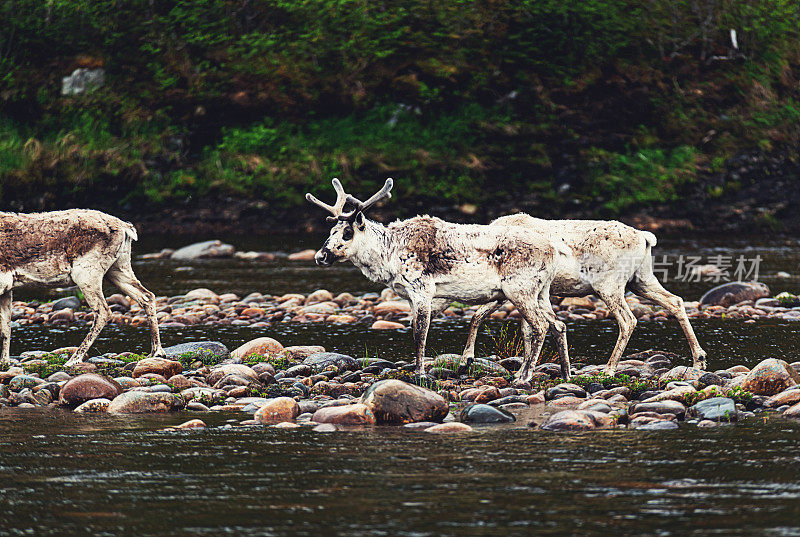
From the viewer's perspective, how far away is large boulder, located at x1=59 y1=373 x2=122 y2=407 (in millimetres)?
10250

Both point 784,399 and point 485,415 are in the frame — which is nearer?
point 485,415

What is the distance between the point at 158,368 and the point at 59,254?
2702 mm

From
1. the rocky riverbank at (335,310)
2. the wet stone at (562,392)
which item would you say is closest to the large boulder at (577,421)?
the wet stone at (562,392)

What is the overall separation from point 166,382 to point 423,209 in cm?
2058

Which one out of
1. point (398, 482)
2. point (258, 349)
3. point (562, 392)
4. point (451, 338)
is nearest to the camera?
point (398, 482)

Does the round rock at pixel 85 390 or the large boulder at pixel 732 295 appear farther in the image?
the large boulder at pixel 732 295

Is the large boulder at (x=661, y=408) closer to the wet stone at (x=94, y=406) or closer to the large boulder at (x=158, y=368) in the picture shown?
the wet stone at (x=94, y=406)

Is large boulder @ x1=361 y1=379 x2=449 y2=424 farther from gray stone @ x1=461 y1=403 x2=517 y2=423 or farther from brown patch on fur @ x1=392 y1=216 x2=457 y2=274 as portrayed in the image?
brown patch on fur @ x1=392 y1=216 x2=457 y2=274

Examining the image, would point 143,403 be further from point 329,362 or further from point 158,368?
point 329,362

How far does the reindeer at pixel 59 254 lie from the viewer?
13.3m

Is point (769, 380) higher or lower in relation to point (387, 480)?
lower

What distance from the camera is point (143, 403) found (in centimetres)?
987

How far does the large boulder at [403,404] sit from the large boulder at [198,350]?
4594mm

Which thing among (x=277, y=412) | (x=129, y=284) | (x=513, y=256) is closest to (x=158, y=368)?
(x=129, y=284)
